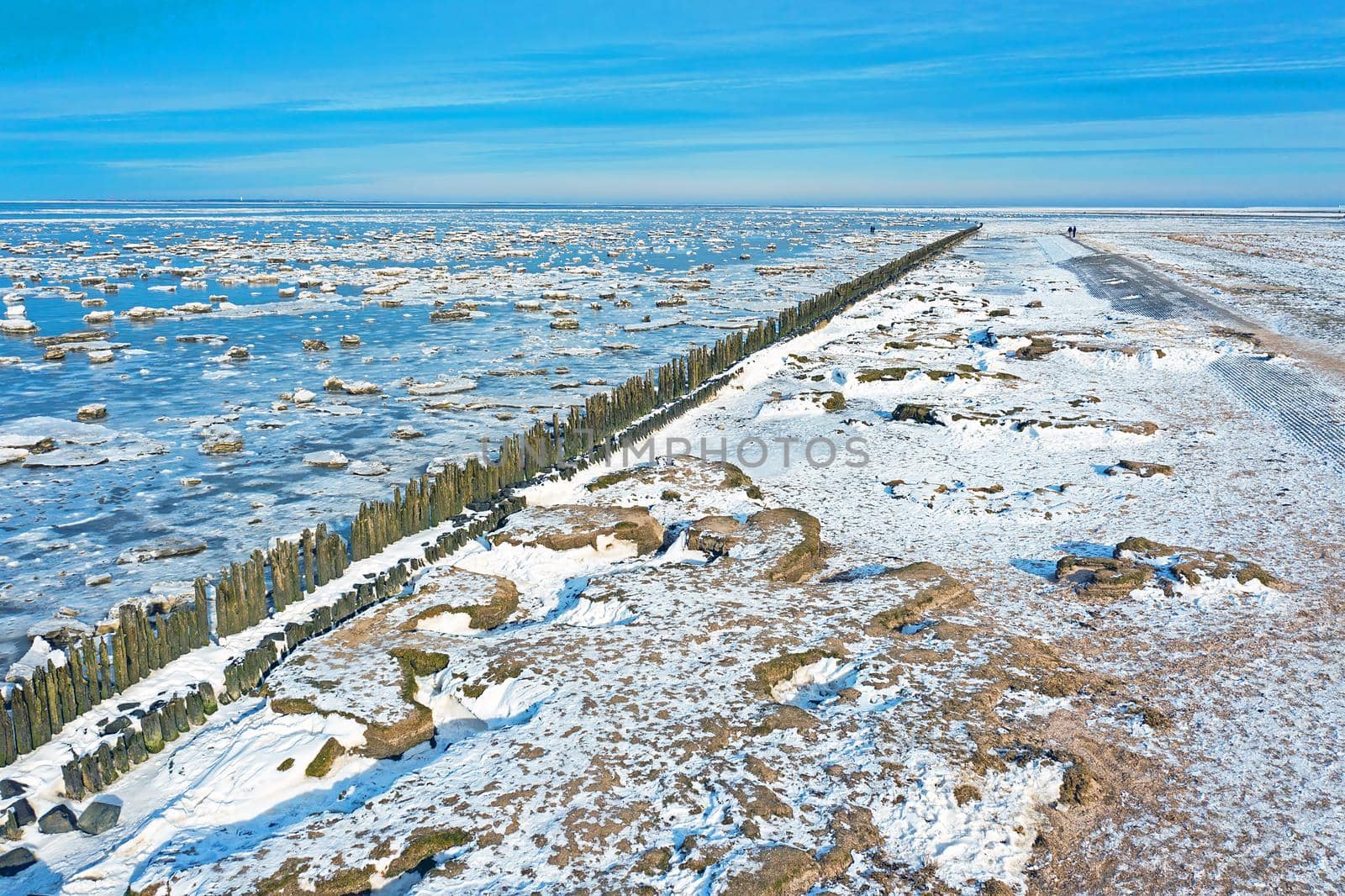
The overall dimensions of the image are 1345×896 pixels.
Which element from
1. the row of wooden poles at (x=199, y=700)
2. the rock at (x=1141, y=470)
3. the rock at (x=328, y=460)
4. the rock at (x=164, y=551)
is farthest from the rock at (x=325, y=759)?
the rock at (x=1141, y=470)

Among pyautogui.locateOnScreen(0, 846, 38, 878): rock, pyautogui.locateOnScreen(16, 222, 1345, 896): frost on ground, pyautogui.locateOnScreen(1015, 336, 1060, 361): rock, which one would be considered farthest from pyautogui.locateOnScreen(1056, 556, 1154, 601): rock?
pyautogui.locateOnScreen(1015, 336, 1060, 361): rock

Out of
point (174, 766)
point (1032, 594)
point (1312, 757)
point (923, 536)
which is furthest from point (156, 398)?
point (1312, 757)

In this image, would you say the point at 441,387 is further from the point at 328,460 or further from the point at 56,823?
the point at 56,823

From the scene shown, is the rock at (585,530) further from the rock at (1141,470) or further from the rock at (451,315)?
the rock at (451,315)

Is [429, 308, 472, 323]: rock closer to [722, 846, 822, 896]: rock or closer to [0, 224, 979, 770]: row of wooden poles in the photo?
[0, 224, 979, 770]: row of wooden poles

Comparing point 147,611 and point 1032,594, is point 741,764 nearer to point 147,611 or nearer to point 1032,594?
Answer: point 1032,594
